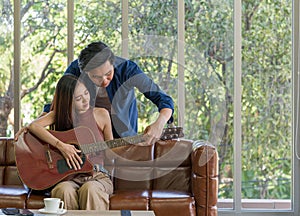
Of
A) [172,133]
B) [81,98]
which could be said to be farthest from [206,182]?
[81,98]

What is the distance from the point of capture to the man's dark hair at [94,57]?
12.7 ft

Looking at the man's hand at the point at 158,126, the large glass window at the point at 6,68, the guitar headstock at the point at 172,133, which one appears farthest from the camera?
the large glass window at the point at 6,68

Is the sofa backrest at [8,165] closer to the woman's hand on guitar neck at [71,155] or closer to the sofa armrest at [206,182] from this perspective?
the woman's hand on guitar neck at [71,155]

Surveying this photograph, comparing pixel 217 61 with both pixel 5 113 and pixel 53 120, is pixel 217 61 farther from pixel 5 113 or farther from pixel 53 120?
pixel 5 113

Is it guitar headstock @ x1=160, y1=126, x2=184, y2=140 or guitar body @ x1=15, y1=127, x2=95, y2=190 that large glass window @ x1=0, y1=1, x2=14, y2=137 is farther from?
guitar headstock @ x1=160, y1=126, x2=184, y2=140

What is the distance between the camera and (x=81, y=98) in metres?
3.87

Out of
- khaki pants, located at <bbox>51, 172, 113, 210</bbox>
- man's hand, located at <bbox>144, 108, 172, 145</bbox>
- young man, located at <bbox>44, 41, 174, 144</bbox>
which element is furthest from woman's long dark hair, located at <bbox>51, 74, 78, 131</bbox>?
man's hand, located at <bbox>144, 108, 172, 145</bbox>

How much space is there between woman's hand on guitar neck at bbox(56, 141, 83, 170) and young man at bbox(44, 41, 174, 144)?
38 centimetres

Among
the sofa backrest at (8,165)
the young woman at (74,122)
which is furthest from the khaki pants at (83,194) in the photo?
the sofa backrest at (8,165)

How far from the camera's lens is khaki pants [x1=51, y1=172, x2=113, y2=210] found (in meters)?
3.56

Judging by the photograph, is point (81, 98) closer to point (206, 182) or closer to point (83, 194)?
point (83, 194)

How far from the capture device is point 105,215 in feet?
9.43

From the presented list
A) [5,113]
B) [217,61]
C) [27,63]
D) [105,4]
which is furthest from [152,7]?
[5,113]

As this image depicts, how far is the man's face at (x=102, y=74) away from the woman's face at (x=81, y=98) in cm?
9
